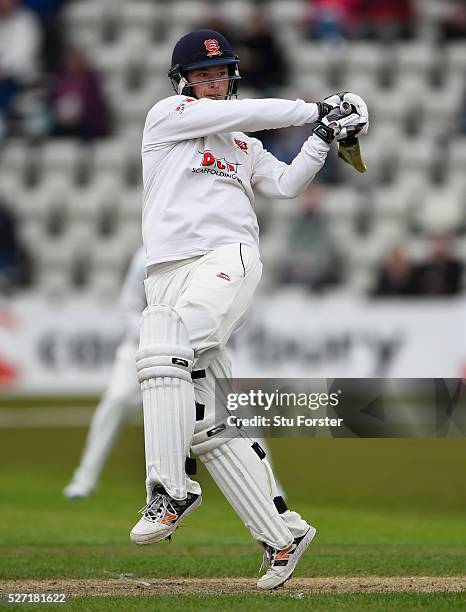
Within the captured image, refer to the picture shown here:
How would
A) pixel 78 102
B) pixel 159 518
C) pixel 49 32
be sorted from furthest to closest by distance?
1. pixel 49 32
2. pixel 78 102
3. pixel 159 518

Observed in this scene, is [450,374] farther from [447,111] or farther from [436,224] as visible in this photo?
[447,111]

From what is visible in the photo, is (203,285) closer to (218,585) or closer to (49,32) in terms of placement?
(218,585)

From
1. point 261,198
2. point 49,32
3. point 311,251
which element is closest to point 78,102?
point 49,32

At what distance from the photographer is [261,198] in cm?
1723

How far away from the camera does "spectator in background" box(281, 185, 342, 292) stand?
16406 millimetres

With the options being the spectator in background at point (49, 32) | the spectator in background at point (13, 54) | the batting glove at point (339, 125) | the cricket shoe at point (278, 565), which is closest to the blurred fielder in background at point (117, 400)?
the cricket shoe at point (278, 565)

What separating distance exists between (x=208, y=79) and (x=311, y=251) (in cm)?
A: 1103

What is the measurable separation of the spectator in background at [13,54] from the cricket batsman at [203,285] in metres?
13.3

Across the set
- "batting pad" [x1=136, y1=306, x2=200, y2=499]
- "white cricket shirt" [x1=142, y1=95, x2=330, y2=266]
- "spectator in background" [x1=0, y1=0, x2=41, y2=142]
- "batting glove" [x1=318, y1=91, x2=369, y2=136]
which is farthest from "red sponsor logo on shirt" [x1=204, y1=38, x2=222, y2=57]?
"spectator in background" [x1=0, y1=0, x2=41, y2=142]

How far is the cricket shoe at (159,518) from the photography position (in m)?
5.23

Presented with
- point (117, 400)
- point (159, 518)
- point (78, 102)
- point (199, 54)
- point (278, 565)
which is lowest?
point (78, 102)

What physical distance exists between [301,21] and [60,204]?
14.6 feet

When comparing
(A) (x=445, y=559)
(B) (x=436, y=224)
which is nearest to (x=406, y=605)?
(A) (x=445, y=559)

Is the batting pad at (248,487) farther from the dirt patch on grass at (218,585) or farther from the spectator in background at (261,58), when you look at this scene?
the spectator in background at (261,58)
